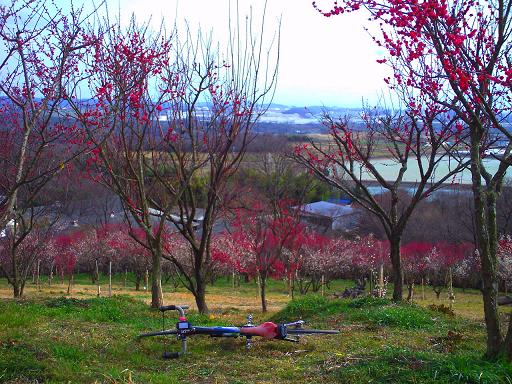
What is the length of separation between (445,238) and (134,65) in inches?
972

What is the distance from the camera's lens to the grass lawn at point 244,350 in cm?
392

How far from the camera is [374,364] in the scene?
418cm

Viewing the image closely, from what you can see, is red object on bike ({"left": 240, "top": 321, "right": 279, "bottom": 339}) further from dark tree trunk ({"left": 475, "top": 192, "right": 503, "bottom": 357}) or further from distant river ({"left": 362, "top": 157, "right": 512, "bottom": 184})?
distant river ({"left": 362, "top": 157, "right": 512, "bottom": 184})

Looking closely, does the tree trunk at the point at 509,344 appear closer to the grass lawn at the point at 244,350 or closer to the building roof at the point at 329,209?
the grass lawn at the point at 244,350

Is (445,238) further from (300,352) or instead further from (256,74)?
(300,352)

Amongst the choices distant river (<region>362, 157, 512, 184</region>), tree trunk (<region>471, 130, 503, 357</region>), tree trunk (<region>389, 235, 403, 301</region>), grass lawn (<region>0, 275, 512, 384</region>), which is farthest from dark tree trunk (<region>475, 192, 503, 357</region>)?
tree trunk (<region>389, 235, 403, 301</region>)

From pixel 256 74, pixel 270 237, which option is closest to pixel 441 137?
pixel 256 74

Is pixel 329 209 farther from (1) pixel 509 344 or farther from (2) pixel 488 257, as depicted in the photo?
(1) pixel 509 344

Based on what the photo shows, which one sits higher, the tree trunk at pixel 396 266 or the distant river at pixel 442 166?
the distant river at pixel 442 166

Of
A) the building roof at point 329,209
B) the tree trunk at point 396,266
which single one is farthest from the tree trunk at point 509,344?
the building roof at point 329,209

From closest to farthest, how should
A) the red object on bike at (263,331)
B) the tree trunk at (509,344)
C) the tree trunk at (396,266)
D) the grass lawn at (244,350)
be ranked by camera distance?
the grass lawn at (244,350), the tree trunk at (509,344), the red object on bike at (263,331), the tree trunk at (396,266)


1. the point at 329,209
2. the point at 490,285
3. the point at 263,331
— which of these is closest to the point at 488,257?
the point at 490,285

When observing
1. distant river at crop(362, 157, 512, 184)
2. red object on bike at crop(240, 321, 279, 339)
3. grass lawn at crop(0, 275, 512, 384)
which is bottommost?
grass lawn at crop(0, 275, 512, 384)

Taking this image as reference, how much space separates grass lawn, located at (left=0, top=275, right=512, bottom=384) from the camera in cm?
392
